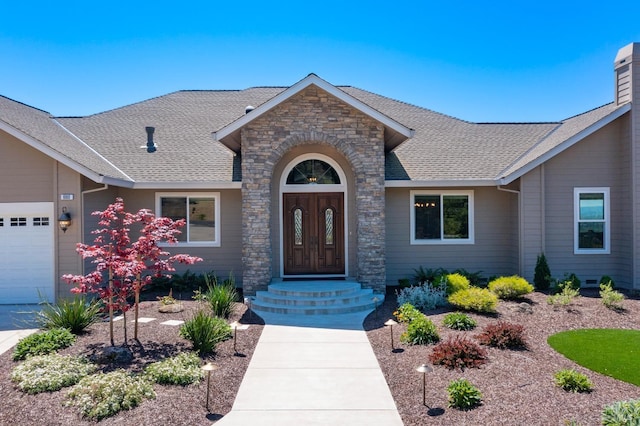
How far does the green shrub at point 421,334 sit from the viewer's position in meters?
7.64

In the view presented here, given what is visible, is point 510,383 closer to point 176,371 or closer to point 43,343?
point 176,371

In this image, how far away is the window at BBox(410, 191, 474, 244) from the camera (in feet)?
43.0

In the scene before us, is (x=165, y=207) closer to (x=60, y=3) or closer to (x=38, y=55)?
(x=60, y=3)

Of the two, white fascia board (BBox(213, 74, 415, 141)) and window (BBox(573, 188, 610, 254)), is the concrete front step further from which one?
window (BBox(573, 188, 610, 254))

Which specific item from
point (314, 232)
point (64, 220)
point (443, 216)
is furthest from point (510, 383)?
point (64, 220)

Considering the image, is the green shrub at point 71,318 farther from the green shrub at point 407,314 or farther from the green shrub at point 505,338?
the green shrub at point 505,338

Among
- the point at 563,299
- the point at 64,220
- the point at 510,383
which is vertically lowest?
the point at 510,383

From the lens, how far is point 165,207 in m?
13.0

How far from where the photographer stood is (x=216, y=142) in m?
14.8

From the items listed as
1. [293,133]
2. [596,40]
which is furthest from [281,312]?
[596,40]

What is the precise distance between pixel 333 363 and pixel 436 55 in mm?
14456

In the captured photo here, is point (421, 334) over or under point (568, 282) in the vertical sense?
under

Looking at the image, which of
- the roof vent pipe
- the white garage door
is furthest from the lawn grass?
the roof vent pipe

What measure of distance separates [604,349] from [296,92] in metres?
8.33
